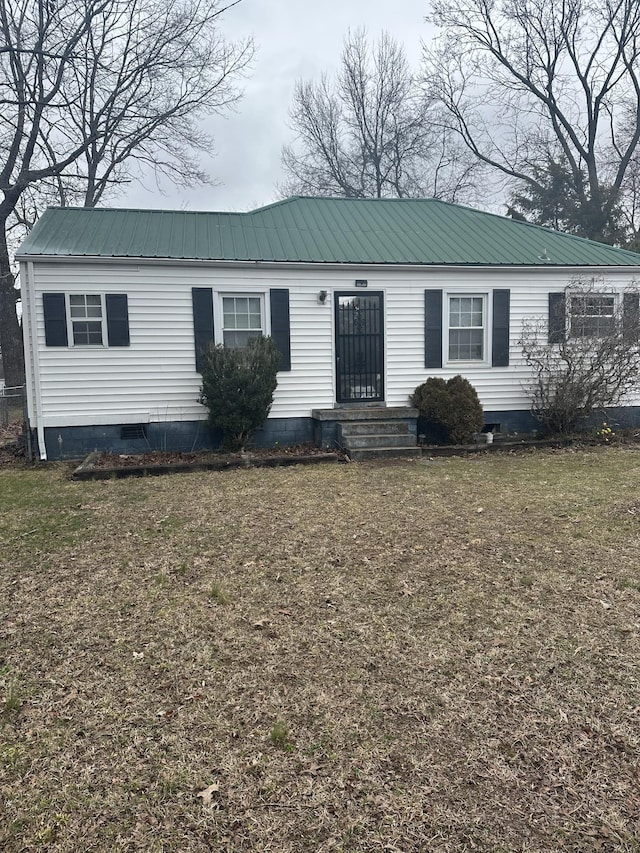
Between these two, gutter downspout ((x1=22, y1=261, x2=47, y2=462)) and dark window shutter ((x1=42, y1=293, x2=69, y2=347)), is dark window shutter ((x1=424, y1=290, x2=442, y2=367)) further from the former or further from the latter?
gutter downspout ((x1=22, y1=261, x2=47, y2=462))

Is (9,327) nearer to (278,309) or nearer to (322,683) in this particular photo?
(278,309)

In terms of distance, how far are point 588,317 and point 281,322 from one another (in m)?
5.53

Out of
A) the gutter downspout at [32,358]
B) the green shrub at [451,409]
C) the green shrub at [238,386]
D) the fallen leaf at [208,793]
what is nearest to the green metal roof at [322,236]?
the gutter downspout at [32,358]

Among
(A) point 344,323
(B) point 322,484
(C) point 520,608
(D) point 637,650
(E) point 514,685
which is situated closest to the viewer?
(E) point 514,685

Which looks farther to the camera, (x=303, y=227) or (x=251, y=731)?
(x=303, y=227)

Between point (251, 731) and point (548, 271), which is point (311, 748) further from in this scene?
point (548, 271)

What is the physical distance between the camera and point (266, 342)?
923 centimetres

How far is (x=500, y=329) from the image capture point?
34.3ft

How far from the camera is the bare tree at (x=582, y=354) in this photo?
32.0 feet

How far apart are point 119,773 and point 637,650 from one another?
2.67 m

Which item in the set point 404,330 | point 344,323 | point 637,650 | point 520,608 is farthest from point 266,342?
point 637,650

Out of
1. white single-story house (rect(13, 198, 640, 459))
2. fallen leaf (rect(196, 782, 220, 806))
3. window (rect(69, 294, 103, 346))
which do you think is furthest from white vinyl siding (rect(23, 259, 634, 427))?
fallen leaf (rect(196, 782, 220, 806))

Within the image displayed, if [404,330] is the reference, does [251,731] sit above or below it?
below

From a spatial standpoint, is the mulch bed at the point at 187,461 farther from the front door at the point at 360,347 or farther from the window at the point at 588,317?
the window at the point at 588,317
